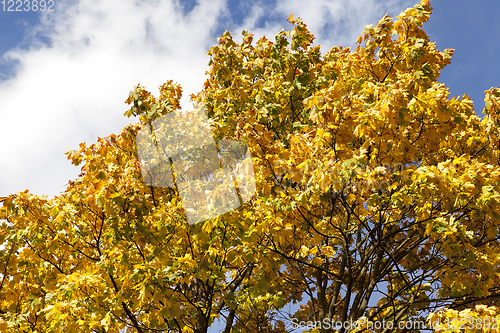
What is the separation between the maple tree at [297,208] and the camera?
4922 mm

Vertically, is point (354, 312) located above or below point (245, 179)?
below

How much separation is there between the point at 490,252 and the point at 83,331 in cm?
614

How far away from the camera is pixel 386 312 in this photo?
7.86 meters

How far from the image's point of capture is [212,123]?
6.70 m

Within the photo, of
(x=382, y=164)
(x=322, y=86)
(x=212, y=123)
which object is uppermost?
(x=322, y=86)

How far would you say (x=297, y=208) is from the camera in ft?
18.5

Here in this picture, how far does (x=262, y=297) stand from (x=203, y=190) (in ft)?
9.72

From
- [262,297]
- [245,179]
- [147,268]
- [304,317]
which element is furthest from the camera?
[304,317]

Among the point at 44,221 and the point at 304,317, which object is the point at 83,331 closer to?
the point at 44,221

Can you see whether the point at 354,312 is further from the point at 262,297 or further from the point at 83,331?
the point at 83,331

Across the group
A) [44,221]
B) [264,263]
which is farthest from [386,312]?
[44,221]

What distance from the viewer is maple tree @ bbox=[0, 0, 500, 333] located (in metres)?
4.92

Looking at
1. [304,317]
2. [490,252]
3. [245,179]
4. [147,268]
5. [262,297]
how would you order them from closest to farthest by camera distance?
[147,268]
[490,252]
[245,179]
[262,297]
[304,317]

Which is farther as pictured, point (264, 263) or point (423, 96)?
point (264, 263)
